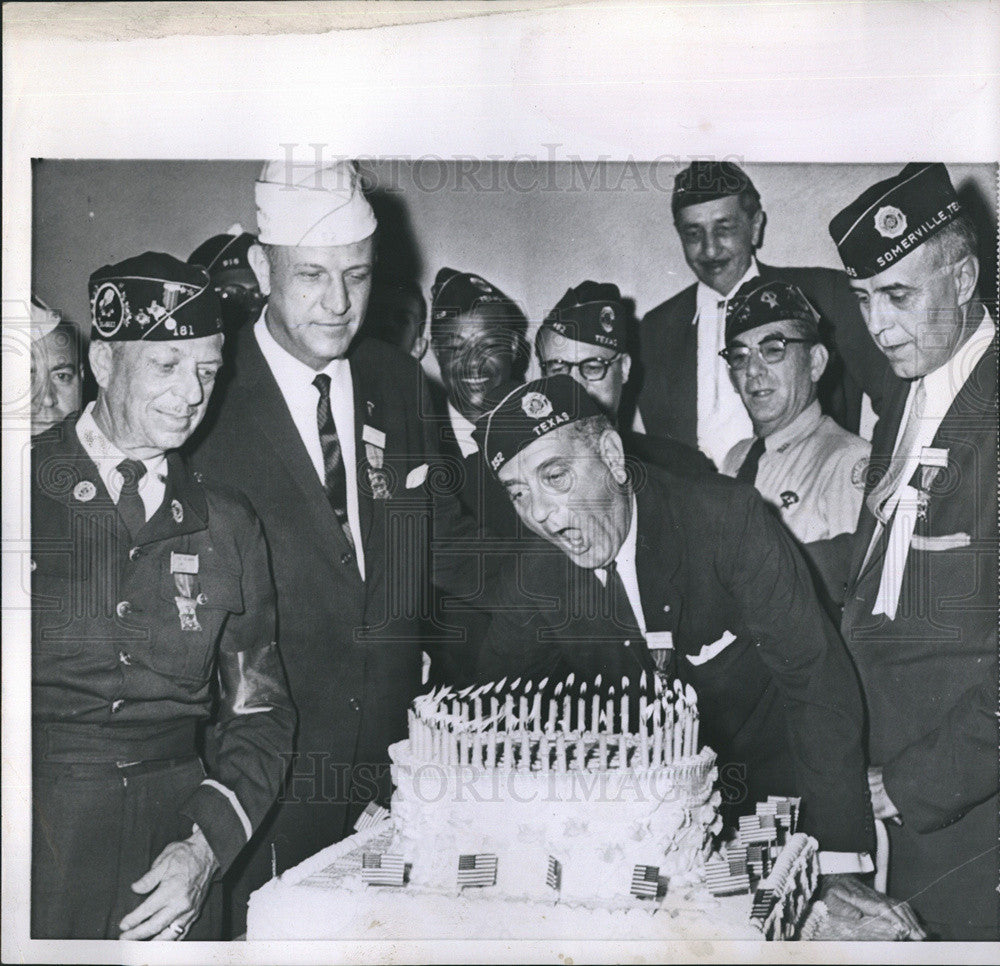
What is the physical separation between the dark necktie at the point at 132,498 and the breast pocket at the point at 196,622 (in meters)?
0.14

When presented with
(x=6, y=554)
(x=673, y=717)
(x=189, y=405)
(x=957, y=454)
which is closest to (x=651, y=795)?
(x=673, y=717)

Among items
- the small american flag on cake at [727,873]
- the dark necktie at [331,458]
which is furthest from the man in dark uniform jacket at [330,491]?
the small american flag on cake at [727,873]

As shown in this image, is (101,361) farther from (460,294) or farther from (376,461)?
(460,294)

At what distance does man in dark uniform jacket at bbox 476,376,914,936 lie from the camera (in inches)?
116

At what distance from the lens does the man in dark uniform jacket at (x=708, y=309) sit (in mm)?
2951

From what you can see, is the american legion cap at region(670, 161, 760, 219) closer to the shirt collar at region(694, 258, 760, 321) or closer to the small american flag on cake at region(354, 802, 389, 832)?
the shirt collar at region(694, 258, 760, 321)

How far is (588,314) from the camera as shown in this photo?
2.94 metres

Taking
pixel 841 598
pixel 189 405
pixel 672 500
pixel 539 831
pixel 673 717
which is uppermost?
pixel 189 405

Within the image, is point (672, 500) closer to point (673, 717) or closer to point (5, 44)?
point (673, 717)

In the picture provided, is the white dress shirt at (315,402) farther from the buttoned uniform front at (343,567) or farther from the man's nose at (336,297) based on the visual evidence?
the man's nose at (336,297)

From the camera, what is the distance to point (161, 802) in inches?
115

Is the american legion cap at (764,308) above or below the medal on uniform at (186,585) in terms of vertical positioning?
above

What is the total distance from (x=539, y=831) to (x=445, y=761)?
264 millimetres

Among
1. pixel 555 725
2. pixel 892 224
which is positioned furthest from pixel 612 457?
pixel 892 224
